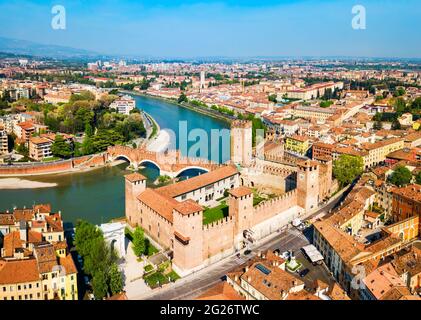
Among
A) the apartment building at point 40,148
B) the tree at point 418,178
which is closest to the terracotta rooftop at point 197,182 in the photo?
the tree at point 418,178

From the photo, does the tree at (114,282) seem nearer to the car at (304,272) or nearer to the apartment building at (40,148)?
the car at (304,272)

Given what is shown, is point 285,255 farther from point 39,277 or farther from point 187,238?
point 39,277

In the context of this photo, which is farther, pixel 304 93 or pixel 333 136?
pixel 304 93

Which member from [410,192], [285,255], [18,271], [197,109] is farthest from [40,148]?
[197,109]

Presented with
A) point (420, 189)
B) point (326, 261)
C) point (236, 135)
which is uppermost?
point (236, 135)

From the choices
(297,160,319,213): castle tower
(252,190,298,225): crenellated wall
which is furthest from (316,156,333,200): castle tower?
(252,190,298,225): crenellated wall
